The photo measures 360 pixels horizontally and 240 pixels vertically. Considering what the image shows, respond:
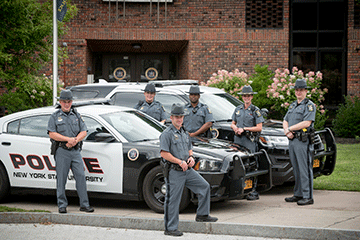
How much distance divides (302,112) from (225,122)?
197cm

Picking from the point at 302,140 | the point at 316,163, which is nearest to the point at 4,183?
the point at 302,140

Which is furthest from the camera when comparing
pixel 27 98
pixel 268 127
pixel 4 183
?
pixel 27 98

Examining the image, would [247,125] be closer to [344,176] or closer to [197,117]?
[197,117]

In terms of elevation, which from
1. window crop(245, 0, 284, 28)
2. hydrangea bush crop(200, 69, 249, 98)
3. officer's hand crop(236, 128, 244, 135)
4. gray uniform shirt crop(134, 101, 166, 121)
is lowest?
officer's hand crop(236, 128, 244, 135)

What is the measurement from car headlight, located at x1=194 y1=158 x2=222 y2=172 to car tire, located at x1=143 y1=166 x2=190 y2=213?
0.49 meters

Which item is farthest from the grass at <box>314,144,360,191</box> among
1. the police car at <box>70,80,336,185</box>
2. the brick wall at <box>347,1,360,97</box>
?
the brick wall at <box>347,1,360,97</box>

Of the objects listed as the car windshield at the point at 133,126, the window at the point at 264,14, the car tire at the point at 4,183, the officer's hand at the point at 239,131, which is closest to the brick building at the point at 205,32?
the window at the point at 264,14

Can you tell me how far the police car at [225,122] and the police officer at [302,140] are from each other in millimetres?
626

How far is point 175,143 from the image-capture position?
6715mm

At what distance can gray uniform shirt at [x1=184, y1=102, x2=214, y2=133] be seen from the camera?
9.67m

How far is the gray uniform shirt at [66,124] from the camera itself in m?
7.89

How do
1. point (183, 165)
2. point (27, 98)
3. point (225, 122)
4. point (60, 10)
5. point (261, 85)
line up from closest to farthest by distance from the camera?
1. point (183, 165)
2. point (225, 122)
3. point (60, 10)
4. point (27, 98)
5. point (261, 85)

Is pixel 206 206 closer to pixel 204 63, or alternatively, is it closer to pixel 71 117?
pixel 71 117

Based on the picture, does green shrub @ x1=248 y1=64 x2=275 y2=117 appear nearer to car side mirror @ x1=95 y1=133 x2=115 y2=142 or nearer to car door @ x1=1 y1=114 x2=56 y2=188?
car door @ x1=1 y1=114 x2=56 y2=188
